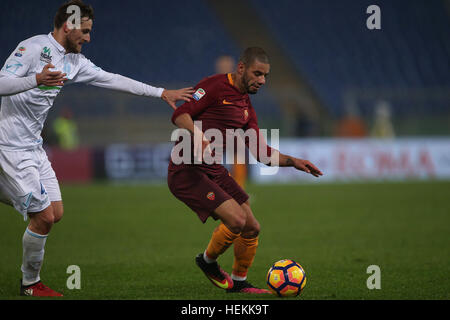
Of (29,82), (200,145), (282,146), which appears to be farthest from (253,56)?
(282,146)

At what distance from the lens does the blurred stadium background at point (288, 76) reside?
2130cm

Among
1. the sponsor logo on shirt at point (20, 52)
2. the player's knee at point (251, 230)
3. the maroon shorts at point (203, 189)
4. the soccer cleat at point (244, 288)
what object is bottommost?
the soccer cleat at point (244, 288)

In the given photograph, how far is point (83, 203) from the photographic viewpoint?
48.8 feet

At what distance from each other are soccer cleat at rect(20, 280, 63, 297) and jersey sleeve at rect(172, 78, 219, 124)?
181 centimetres

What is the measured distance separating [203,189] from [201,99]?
80 cm

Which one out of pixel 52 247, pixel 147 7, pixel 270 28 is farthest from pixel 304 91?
pixel 52 247

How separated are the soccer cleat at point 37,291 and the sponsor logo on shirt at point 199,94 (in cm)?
206

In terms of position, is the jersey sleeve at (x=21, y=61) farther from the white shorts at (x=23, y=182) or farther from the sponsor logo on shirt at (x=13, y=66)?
the white shorts at (x=23, y=182)

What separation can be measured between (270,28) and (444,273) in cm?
2287

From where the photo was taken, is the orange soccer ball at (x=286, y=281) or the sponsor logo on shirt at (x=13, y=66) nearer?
the sponsor logo on shirt at (x=13, y=66)
